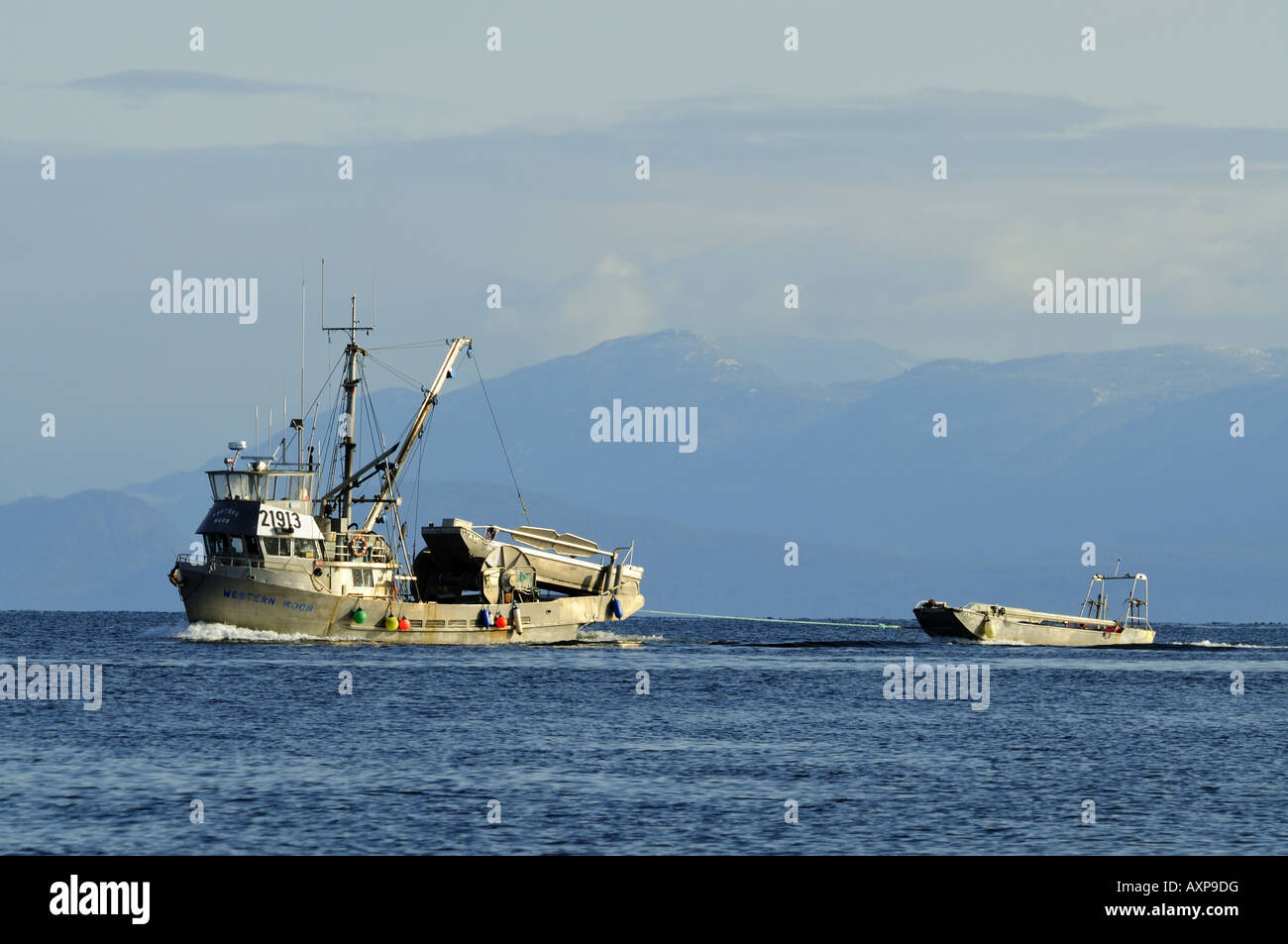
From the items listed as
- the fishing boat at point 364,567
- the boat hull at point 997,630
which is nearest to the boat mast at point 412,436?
the fishing boat at point 364,567

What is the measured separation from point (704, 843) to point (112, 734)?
87.9 feet

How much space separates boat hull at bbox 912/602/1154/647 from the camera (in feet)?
465

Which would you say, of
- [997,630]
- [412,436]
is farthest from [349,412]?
[997,630]

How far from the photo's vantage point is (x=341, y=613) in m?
101

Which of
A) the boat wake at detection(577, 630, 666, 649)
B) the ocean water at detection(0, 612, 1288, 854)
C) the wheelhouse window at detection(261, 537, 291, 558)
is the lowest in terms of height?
the ocean water at detection(0, 612, 1288, 854)

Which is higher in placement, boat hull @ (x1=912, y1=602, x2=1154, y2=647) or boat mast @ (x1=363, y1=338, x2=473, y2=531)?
boat mast @ (x1=363, y1=338, x2=473, y2=531)

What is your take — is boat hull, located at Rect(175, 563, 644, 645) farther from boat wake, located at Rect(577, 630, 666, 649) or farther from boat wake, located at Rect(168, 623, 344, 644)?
boat wake, located at Rect(577, 630, 666, 649)

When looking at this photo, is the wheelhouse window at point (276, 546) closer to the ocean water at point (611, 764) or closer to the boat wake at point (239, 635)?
the boat wake at point (239, 635)

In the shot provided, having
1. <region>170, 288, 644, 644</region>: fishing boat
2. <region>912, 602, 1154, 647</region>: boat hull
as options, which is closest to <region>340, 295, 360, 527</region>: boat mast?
<region>170, 288, 644, 644</region>: fishing boat

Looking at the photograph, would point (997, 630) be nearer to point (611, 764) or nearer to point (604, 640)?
point (604, 640)

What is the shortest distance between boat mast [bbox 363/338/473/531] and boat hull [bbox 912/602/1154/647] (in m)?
44.3

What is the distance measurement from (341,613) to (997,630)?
6262cm
